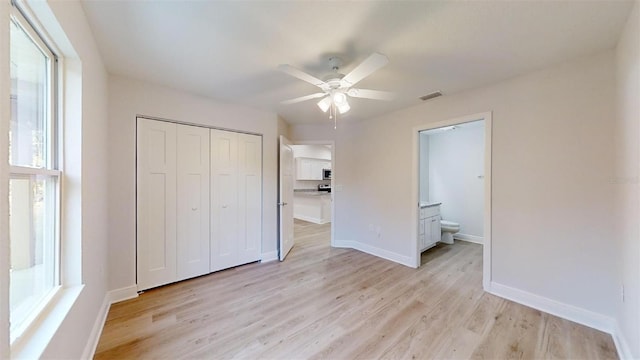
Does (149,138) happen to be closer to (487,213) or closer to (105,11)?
(105,11)

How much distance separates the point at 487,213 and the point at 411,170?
1058 mm

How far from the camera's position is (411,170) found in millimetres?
3412

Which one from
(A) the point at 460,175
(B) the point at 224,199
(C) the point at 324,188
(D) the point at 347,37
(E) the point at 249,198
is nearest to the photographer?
(D) the point at 347,37

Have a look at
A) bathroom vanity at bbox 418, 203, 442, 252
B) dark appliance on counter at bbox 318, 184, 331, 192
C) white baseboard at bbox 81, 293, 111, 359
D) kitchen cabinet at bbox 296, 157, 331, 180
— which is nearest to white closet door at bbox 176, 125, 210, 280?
white baseboard at bbox 81, 293, 111, 359

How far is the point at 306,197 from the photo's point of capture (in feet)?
23.7

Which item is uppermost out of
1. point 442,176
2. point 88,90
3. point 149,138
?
point 88,90

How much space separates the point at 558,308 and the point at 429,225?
6.40ft

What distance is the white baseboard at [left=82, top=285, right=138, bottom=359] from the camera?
168 centimetres

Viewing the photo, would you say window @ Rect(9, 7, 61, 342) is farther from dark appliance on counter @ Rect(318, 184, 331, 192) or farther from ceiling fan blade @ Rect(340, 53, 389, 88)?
dark appliance on counter @ Rect(318, 184, 331, 192)

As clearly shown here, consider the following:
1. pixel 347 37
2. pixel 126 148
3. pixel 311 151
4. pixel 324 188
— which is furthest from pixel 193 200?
pixel 324 188

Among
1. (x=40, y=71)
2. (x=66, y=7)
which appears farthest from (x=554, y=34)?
(x=40, y=71)

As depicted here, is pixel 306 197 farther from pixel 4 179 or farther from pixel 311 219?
pixel 4 179

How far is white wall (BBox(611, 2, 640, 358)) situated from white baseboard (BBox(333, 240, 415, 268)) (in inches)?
76.5

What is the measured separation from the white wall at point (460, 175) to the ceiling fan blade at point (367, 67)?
146 inches
